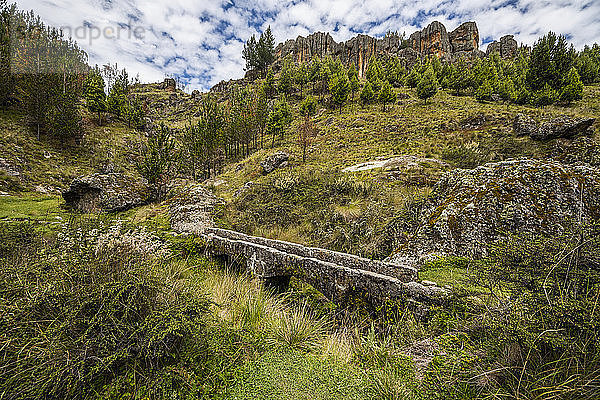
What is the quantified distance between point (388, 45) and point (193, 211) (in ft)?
351

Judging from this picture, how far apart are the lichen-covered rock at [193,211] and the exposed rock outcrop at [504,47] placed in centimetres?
11177

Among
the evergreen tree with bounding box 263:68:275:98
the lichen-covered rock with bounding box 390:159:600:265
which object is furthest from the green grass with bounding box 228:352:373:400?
the evergreen tree with bounding box 263:68:275:98

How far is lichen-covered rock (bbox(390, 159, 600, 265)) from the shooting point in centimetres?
488

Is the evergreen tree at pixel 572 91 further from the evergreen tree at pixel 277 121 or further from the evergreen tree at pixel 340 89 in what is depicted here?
the evergreen tree at pixel 277 121

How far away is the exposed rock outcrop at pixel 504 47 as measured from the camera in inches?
3268


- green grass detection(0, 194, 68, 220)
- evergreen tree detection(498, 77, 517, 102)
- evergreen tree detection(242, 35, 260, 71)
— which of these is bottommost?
green grass detection(0, 194, 68, 220)

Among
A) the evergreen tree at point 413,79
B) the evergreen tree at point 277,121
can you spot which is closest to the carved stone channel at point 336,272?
the evergreen tree at point 277,121

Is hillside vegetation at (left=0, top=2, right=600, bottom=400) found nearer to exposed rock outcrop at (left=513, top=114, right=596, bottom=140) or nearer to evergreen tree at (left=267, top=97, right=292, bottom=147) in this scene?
exposed rock outcrop at (left=513, top=114, right=596, bottom=140)

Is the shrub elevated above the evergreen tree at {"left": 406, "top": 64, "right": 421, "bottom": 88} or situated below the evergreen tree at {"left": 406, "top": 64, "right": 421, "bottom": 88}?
below

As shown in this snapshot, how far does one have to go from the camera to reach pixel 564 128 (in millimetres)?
12570

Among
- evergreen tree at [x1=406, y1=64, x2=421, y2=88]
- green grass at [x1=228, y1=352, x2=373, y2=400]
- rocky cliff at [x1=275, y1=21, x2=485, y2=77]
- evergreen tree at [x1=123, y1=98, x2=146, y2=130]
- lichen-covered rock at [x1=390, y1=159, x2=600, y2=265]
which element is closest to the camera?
green grass at [x1=228, y1=352, x2=373, y2=400]

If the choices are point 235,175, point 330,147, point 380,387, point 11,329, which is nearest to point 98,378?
A: point 11,329

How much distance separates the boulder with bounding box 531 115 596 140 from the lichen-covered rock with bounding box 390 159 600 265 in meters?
9.80

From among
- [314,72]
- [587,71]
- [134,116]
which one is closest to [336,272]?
[134,116]
